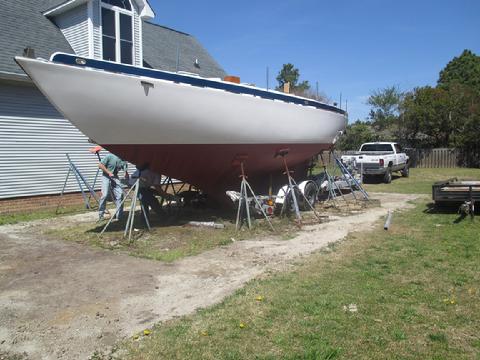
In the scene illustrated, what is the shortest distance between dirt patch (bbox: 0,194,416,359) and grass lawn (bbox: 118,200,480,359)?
36 centimetres

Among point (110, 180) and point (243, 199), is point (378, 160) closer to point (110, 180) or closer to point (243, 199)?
point (243, 199)

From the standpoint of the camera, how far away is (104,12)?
1377 centimetres

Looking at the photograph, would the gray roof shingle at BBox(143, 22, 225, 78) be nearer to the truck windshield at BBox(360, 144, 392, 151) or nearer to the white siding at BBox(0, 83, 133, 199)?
the white siding at BBox(0, 83, 133, 199)

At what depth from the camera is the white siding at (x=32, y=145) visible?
1109 cm

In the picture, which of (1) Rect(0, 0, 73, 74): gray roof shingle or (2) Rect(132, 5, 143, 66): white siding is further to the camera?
(2) Rect(132, 5, 143, 66): white siding

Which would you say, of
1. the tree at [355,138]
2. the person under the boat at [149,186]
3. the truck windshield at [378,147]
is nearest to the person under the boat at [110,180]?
the person under the boat at [149,186]

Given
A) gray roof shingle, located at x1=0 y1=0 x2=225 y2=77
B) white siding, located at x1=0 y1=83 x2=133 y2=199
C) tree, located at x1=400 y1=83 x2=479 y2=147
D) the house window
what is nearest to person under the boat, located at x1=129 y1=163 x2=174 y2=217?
gray roof shingle, located at x1=0 y1=0 x2=225 y2=77

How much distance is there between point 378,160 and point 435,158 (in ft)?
41.2

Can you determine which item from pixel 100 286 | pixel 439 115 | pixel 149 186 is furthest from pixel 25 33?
pixel 439 115

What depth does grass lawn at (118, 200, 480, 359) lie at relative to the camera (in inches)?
140

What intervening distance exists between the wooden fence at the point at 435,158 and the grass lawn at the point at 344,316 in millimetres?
22369

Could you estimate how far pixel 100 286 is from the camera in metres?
5.28

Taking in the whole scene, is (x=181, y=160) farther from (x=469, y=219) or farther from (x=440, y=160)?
(x=440, y=160)

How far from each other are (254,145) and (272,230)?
5.91 ft
